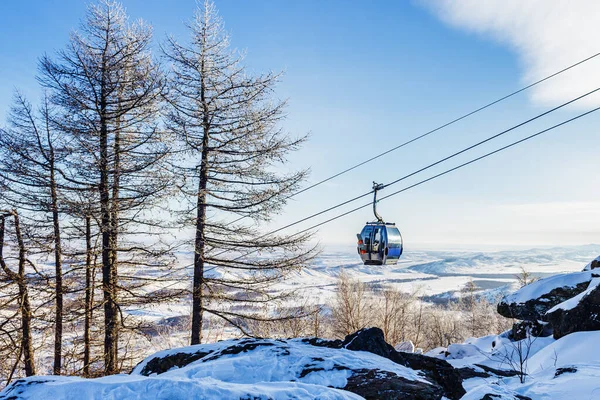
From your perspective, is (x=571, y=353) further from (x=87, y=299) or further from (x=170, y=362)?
(x=87, y=299)

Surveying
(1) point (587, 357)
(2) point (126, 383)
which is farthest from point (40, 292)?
(1) point (587, 357)

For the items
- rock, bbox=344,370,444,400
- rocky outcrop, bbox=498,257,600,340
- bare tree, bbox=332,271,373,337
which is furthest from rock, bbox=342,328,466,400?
bare tree, bbox=332,271,373,337

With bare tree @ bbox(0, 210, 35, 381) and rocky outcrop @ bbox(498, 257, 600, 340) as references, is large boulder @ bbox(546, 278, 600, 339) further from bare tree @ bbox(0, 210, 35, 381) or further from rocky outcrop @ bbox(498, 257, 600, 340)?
Answer: bare tree @ bbox(0, 210, 35, 381)

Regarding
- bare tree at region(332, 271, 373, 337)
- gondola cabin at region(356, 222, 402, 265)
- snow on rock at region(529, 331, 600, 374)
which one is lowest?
bare tree at region(332, 271, 373, 337)

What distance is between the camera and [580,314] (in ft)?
30.9

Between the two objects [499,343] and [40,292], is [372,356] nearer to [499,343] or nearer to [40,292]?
[40,292]

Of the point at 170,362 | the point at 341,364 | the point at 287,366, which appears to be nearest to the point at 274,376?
the point at 287,366

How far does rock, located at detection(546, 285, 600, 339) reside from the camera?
9.09 metres

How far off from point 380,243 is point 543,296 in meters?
8.79

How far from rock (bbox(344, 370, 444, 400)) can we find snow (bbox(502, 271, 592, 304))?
37.1 feet

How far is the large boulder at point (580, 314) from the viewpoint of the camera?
9.10 meters

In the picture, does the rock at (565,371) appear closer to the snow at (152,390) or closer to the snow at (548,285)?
the snow at (152,390)

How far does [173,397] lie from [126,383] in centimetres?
44

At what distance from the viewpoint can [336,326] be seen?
26.8 meters
